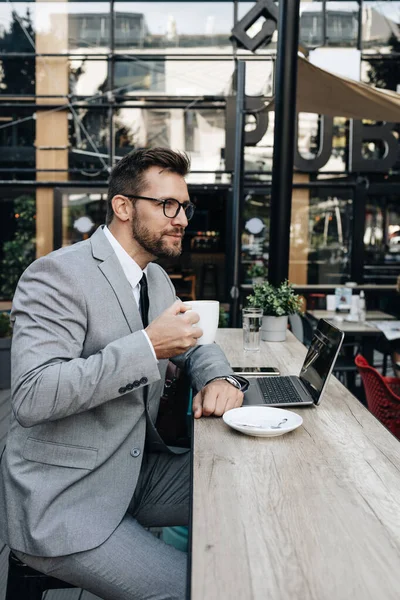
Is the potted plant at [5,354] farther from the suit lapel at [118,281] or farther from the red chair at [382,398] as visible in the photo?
the suit lapel at [118,281]

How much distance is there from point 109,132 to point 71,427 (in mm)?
8249

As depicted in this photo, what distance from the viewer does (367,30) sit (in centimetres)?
934

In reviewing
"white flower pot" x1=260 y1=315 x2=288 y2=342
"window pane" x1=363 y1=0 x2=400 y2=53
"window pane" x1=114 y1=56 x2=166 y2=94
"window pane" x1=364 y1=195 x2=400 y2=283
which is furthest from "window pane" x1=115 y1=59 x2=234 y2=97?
"white flower pot" x1=260 y1=315 x2=288 y2=342

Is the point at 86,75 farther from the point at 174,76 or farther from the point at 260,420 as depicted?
the point at 260,420

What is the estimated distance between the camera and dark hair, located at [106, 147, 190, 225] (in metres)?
1.83

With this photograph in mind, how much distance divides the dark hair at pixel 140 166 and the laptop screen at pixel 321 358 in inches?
27.9

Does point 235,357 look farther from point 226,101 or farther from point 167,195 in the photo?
point 226,101

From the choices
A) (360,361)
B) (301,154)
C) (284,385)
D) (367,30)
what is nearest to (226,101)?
(301,154)

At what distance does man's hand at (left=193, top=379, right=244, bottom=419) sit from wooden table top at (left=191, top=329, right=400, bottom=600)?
0.03 m

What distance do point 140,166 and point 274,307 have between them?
1.56 meters

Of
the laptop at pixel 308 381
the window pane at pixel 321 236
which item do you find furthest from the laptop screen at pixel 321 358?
the window pane at pixel 321 236

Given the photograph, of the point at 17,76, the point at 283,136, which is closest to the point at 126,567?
the point at 283,136

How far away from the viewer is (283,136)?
12.5 ft

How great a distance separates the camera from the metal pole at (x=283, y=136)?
3.64m
